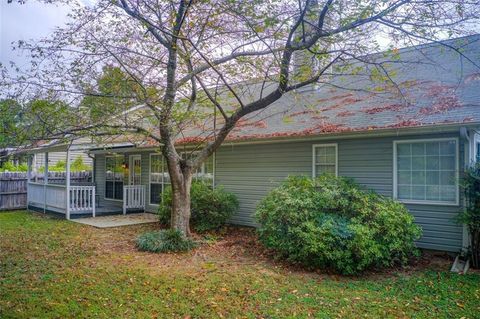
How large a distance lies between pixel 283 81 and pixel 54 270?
5.30m

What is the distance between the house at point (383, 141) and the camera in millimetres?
7457

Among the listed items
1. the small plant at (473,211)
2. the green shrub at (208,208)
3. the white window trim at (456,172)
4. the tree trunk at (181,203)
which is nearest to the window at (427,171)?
the white window trim at (456,172)

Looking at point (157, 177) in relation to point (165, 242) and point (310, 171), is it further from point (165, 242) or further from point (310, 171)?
point (310, 171)

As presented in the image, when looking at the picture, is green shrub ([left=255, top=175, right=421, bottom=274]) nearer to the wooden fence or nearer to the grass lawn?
the grass lawn

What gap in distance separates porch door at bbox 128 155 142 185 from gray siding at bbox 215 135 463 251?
428 cm

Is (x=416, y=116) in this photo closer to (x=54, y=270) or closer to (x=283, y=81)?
(x=283, y=81)

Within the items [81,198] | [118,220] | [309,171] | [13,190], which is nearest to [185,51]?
[309,171]

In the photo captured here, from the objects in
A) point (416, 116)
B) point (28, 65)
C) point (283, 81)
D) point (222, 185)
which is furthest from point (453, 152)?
point (28, 65)

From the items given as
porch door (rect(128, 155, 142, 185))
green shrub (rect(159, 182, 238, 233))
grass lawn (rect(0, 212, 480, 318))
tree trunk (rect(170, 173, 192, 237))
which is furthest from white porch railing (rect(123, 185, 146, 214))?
tree trunk (rect(170, 173, 192, 237))

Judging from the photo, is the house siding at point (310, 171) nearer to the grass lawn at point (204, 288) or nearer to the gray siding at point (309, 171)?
the gray siding at point (309, 171)

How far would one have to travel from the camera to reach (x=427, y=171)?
7.84m

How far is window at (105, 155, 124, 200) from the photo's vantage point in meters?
15.4

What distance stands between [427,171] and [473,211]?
1419 millimetres

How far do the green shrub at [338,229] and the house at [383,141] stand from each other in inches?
45.1
